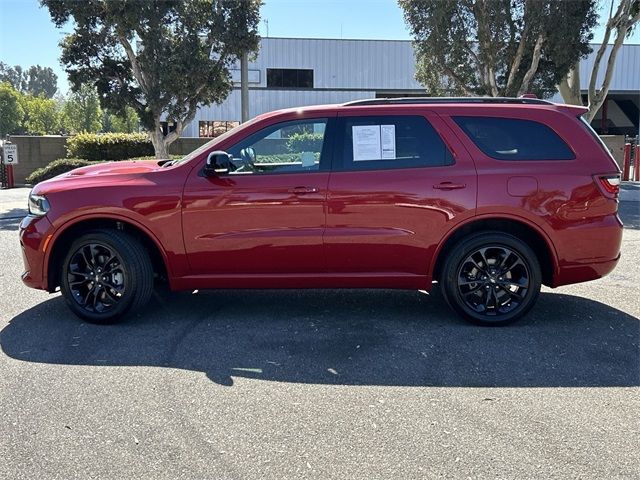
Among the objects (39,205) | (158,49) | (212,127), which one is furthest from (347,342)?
(212,127)

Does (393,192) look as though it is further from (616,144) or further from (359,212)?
(616,144)

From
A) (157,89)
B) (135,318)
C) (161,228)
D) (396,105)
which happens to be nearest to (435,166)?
(396,105)

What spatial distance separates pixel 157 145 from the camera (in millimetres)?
16859

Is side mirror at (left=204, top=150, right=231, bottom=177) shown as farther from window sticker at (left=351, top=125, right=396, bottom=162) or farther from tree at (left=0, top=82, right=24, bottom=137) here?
tree at (left=0, top=82, right=24, bottom=137)

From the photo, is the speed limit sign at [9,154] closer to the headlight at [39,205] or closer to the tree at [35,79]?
the headlight at [39,205]

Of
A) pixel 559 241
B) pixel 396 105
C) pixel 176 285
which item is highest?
pixel 396 105

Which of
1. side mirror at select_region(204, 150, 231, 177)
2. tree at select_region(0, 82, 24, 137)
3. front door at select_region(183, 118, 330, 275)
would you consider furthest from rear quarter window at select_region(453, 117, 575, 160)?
tree at select_region(0, 82, 24, 137)

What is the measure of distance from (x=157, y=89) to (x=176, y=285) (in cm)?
1183

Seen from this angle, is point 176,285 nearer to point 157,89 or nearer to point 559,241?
point 559,241

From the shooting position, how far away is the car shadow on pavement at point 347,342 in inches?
160

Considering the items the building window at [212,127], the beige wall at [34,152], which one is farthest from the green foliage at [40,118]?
the beige wall at [34,152]

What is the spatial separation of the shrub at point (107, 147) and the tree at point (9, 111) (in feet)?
149

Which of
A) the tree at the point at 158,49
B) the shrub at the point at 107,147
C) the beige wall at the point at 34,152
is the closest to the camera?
the tree at the point at 158,49

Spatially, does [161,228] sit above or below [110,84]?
below
